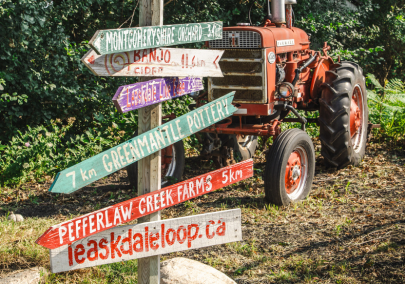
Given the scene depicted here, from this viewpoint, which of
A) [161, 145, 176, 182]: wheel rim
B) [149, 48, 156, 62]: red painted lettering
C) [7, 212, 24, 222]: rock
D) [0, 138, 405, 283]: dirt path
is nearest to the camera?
[149, 48, 156, 62]: red painted lettering

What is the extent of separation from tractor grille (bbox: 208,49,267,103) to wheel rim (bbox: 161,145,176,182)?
0.97 m

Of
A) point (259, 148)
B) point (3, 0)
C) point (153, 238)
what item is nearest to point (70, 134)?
point (3, 0)

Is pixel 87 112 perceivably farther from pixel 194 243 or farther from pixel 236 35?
pixel 194 243

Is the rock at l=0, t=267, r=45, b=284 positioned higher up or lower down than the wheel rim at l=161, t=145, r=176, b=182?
lower down

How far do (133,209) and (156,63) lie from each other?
33.5 inches

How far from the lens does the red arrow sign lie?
2.23m

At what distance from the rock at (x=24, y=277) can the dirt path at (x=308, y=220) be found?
0.89ft

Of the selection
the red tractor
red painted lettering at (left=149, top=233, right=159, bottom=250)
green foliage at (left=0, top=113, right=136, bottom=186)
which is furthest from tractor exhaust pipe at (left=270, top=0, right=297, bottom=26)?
red painted lettering at (left=149, top=233, right=159, bottom=250)

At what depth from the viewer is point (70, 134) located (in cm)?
693

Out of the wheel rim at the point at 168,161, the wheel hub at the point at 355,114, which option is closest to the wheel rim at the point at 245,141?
the wheel rim at the point at 168,161

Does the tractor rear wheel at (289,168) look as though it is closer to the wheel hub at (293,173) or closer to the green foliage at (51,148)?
the wheel hub at (293,173)

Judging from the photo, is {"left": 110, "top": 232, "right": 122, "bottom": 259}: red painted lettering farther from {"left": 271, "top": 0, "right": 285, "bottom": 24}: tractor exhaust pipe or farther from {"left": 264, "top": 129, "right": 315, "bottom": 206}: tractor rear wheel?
{"left": 271, "top": 0, "right": 285, "bottom": 24}: tractor exhaust pipe

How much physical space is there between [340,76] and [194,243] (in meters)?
3.88

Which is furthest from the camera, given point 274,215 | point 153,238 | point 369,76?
point 369,76
